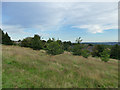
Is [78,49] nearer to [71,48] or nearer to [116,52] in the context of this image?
[71,48]

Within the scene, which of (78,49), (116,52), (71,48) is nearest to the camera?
(78,49)

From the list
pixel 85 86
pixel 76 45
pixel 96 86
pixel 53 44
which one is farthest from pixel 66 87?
pixel 76 45

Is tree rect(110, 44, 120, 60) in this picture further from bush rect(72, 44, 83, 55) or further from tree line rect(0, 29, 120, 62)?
bush rect(72, 44, 83, 55)

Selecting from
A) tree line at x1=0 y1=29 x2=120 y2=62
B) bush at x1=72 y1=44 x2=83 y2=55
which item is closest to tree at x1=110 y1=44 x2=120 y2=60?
tree line at x1=0 y1=29 x2=120 y2=62

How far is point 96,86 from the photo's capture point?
3.89m

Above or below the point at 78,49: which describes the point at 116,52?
below

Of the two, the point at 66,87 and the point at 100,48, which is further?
the point at 100,48

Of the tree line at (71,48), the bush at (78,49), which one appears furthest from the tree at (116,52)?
the bush at (78,49)

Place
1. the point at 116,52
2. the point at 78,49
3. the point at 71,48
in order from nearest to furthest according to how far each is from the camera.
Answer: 1. the point at 78,49
2. the point at 71,48
3. the point at 116,52

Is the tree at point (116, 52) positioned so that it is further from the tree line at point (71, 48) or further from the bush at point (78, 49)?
the bush at point (78, 49)

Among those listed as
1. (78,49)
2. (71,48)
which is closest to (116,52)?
(71,48)

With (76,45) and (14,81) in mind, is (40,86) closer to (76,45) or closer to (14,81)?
(14,81)

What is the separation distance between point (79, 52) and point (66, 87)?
40.2 ft

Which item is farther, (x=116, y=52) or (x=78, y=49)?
(x=116, y=52)
